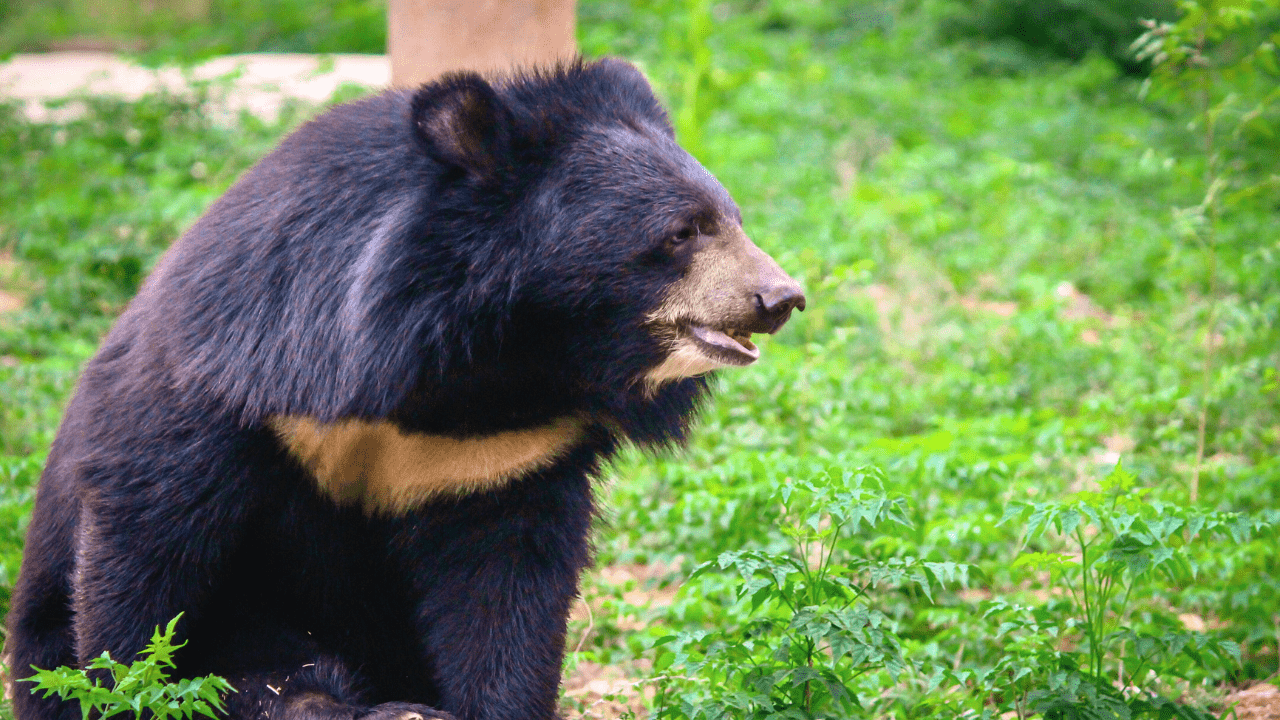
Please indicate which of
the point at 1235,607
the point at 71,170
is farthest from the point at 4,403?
the point at 1235,607

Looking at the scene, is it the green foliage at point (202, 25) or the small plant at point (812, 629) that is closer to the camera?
the small plant at point (812, 629)

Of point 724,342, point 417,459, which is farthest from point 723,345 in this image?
point 417,459

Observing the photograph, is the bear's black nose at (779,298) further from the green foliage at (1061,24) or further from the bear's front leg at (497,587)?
the green foliage at (1061,24)

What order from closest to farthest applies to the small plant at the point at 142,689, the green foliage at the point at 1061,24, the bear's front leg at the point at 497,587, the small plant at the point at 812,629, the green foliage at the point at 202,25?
the small plant at the point at 142,689, the small plant at the point at 812,629, the bear's front leg at the point at 497,587, the green foliage at the point at 1061,24, the green foliage at the point at 202,25

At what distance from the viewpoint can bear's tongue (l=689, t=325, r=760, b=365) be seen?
261 cm

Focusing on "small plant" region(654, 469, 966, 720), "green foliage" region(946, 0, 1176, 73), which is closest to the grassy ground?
"small plant" region(654, 469, 966, 720)

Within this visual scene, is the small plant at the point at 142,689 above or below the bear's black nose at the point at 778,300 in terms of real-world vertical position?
below

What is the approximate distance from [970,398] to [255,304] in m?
3.82

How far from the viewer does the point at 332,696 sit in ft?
8.73

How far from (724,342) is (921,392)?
9.94 feet

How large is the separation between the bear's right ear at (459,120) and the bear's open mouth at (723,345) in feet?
1.88

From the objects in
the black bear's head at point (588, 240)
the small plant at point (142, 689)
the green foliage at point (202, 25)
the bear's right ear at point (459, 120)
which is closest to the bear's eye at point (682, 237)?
the black bear's head at point (588, 240)

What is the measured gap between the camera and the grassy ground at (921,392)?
2650 mm

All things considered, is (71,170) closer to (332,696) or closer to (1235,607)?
(332,696)
